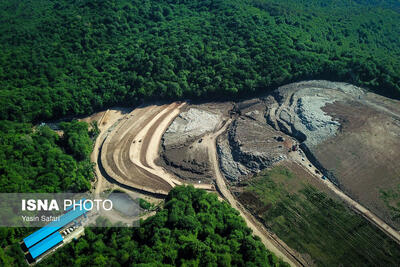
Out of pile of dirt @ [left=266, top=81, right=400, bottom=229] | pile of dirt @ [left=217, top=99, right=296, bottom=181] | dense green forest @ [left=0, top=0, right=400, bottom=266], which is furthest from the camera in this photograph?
pile of dirt @ [left=217, top=99, right=296, bottom=181]

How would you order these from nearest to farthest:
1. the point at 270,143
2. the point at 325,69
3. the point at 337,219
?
the point at 337,219 → the point at 270,143 → the point at 325,69

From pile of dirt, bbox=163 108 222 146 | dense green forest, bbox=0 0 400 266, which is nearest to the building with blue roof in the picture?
dense green forest, bbox=0 0 400 266

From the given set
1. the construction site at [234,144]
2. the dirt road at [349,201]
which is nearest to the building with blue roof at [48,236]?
the construction site at [234,144]

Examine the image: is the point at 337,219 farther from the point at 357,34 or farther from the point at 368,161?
the point at 357,34

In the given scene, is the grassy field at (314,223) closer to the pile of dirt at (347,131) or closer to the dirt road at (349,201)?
the dirt road at (349,201)

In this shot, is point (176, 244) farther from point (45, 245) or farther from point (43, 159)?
point (43, 159)

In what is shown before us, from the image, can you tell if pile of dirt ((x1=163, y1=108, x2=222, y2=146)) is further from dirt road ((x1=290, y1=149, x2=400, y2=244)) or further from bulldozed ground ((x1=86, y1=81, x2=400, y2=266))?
dirt road ((x1=290, y1=149, x2=400, y2=244))

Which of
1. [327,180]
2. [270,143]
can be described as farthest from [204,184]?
[327,180]
